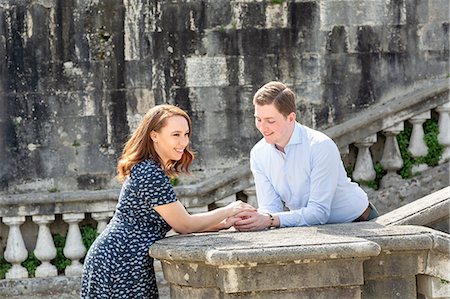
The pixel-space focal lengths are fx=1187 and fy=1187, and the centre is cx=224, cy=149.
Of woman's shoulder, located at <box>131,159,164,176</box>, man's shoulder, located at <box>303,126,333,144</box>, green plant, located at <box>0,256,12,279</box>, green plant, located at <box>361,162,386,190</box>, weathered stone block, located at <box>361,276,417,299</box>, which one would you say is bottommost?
green plant, located at <box>0,256,12,279</box>

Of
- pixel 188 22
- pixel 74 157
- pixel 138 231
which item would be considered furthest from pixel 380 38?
pixel 138 231

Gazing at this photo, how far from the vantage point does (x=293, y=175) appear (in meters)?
6.73

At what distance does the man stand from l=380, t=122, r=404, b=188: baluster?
384 cm

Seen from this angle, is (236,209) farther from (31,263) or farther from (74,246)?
(31,263)

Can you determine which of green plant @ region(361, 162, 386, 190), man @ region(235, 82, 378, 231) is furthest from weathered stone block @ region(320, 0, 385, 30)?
man @ region(235, 82, 378, 231)

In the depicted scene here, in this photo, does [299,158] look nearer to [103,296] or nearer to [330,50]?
[103,296]

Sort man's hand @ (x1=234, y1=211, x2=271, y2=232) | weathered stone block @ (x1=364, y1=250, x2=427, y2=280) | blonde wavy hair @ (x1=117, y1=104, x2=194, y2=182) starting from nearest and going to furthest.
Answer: weathered stone block @ (x1=364, y1=250, x2=427, y2=280) → blonde wavy hair @ (x1=117, y1=104, x2=194, y2=182) → man's hand @ (x1=234, y1=211, x2=271, y2=232)

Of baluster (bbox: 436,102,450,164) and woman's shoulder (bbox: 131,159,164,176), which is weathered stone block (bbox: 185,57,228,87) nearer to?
baluster (bbox: 436,102,450,164)

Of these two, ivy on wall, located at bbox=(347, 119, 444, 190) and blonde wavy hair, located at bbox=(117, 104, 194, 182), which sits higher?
blonde wavy hair, located at bbox=(117, 104, 194, 182)

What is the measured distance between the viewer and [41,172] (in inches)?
419

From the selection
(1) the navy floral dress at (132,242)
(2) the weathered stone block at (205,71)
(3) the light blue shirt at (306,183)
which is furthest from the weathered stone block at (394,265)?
(2) the weathered stone block at (205,71)

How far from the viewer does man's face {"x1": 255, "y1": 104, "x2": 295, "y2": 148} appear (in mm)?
6641

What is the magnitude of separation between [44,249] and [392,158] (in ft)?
10.6

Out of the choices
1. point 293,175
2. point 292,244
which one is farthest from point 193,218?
point 292,244
